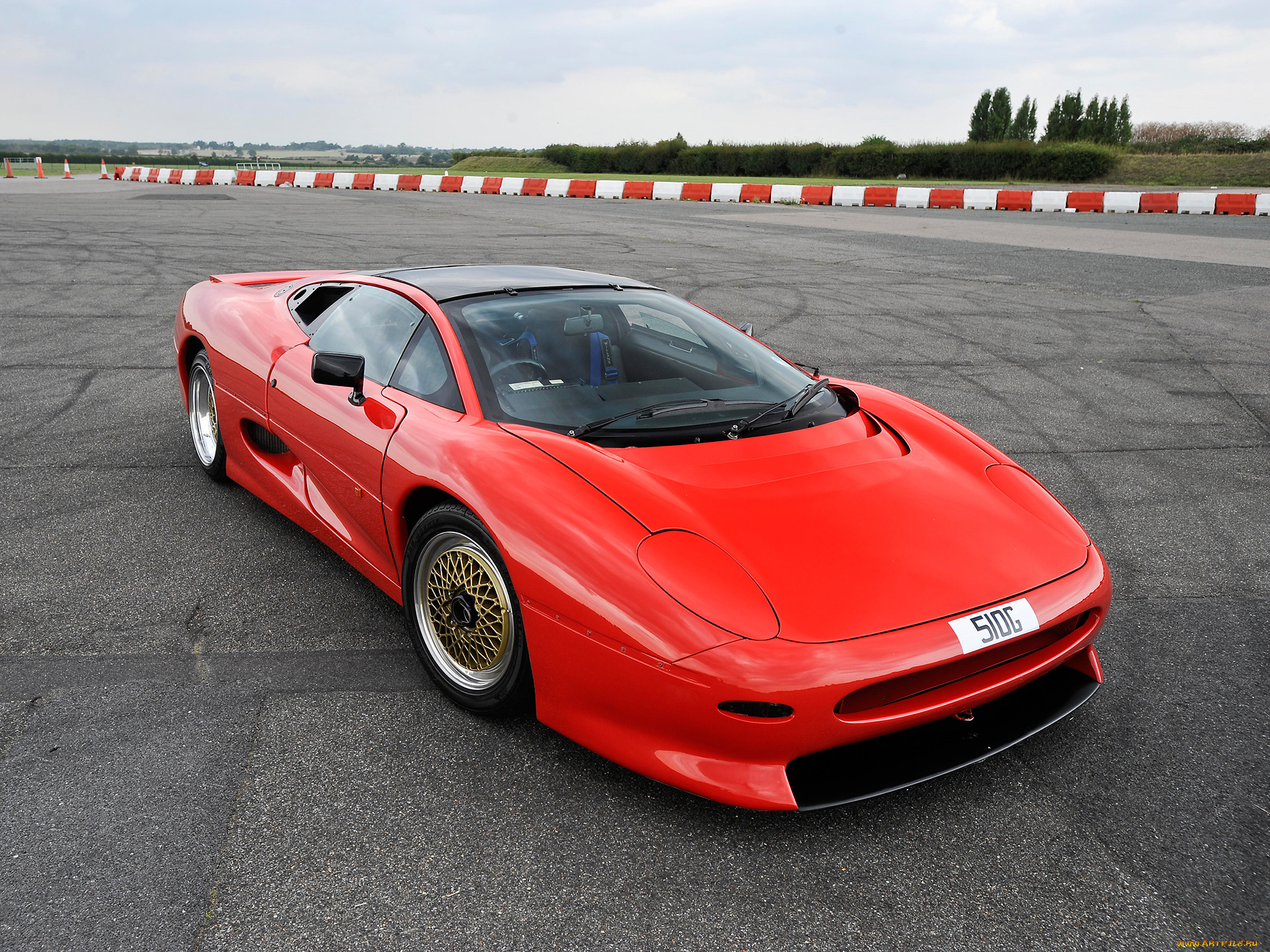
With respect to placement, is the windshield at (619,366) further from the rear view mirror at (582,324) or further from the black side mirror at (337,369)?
the black side mirror at (337,369)

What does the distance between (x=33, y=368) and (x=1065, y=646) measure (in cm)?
688

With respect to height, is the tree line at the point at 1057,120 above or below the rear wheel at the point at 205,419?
above

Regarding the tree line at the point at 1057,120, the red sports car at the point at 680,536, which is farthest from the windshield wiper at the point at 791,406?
the tree line at the point at 1057,120

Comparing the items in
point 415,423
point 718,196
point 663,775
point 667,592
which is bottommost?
point 663,775

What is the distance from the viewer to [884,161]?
3853 centimetres

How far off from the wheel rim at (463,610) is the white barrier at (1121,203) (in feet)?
81.7

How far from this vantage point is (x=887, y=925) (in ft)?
6.64

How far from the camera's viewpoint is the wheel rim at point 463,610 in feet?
8.61

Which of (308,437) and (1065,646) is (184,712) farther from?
(1065,646)

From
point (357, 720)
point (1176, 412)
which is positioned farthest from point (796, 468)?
point (1176, 412)

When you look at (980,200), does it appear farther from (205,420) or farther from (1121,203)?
(205,420)

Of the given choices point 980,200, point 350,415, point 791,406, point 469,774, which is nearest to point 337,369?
point 350,415

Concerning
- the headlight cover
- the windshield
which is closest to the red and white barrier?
the windshield

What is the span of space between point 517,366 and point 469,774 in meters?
1.34
